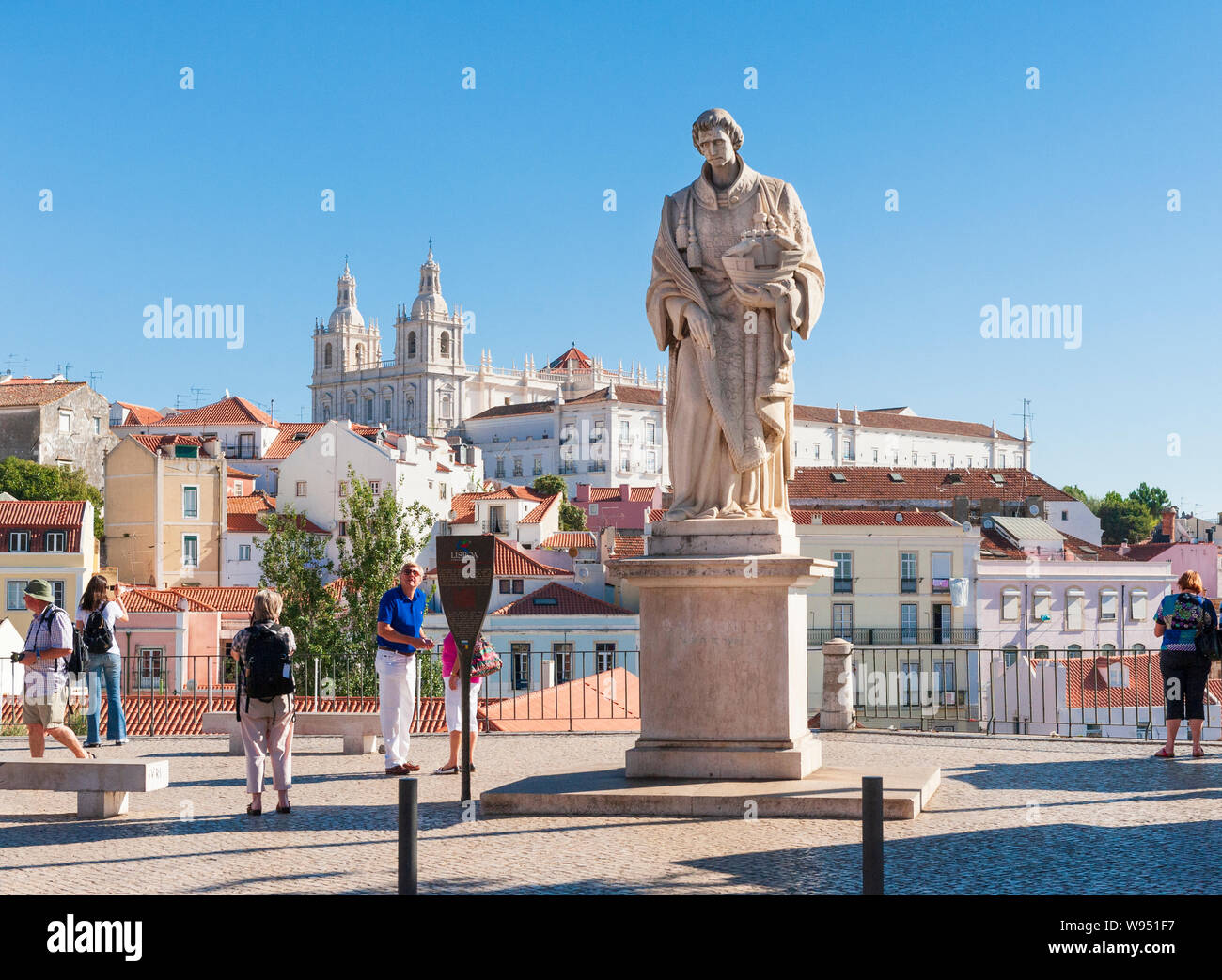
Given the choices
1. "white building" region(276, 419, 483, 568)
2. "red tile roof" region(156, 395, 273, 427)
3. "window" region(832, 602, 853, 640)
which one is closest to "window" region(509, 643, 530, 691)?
"window" region(832, 602, 853, 640)

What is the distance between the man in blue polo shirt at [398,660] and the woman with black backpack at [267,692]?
4.77ft

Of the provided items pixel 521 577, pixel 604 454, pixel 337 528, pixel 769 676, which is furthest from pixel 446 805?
pixel 604 454

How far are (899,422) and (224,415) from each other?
82.3 meters

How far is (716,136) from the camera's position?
956cm

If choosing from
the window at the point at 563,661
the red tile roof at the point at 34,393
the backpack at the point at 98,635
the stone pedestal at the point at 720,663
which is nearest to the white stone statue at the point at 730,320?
the stone pedestal at the point at 720,663

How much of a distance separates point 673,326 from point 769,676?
240 centimetres

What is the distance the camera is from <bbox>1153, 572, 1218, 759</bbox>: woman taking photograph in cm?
1183

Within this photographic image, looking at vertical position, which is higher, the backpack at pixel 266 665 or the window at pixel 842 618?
the backpack at pixel 266 665

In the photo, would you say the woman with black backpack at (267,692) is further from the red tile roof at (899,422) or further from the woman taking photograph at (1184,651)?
the red tile roof at (899,422)

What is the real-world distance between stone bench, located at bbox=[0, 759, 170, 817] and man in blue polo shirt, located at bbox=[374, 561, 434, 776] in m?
2.04

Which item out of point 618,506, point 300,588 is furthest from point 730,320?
point 618,506

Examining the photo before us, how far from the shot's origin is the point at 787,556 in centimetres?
899

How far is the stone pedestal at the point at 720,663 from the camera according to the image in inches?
355
